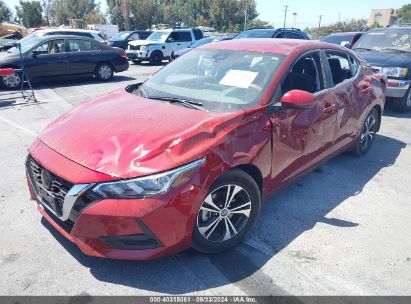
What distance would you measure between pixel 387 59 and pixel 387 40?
1.28 m

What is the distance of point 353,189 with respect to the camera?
13.9ft

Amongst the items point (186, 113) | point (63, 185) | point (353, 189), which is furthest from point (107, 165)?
point (353, 189)

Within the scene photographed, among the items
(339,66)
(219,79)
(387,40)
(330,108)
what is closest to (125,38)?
(387,40)

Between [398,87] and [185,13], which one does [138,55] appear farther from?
[185,13]

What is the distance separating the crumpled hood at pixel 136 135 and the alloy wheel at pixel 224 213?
0.44m

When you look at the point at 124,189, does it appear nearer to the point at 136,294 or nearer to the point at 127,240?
the point at 127,240

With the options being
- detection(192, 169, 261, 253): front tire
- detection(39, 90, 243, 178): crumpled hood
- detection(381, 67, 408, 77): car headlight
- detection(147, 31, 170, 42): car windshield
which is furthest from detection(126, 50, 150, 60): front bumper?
detection(192, 169, 261, 253): front tire

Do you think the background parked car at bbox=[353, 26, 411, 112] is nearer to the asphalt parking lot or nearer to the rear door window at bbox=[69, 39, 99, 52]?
the asphalt parking lot

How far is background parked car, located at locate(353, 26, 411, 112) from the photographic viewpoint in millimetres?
7430

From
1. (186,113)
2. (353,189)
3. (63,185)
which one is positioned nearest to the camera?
(63,185)

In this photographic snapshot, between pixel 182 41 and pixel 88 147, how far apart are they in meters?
17.1

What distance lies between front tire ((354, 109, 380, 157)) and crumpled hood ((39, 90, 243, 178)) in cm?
291

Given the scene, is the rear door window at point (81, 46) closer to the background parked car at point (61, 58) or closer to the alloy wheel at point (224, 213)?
the background parked car at point (61, 58)

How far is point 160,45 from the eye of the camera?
17.9 metres
